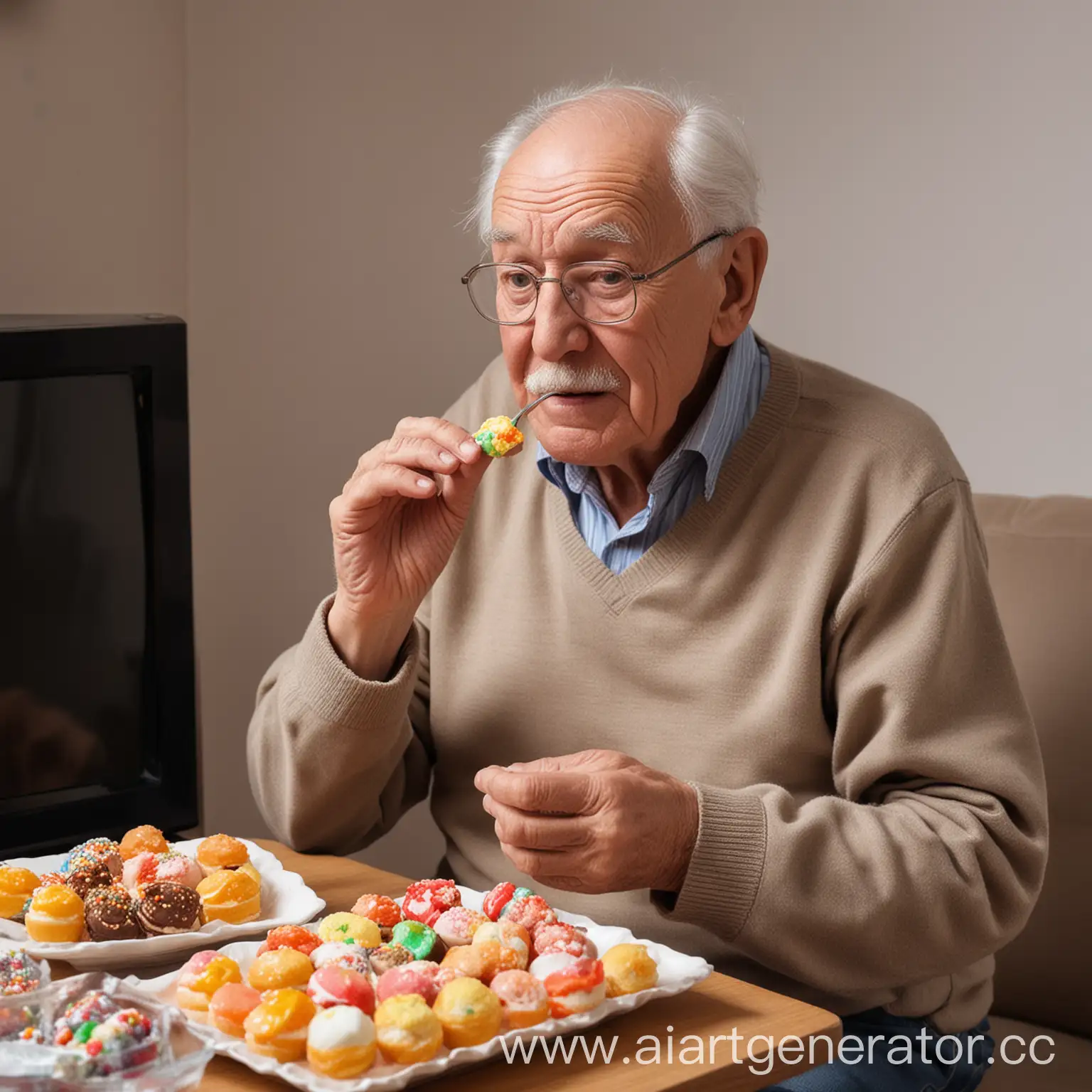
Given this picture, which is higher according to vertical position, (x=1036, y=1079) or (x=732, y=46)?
(x=732, y=46)

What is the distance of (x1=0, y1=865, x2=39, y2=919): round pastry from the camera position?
118cm

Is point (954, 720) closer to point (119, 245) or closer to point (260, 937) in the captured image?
point (260, 937)

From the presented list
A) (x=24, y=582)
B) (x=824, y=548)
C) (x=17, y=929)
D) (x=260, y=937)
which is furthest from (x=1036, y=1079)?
(x=24, y=582)

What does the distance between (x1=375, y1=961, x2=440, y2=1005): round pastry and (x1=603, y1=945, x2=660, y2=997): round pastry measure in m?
0.13

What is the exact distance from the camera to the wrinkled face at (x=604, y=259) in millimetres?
1429

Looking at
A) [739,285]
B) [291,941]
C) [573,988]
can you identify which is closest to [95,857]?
[291,941]

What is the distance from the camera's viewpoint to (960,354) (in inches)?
81.7

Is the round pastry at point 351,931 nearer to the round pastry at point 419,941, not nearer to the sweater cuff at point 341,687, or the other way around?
the round pastry at point 419,941

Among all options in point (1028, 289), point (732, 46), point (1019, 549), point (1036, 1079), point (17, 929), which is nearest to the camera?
point (17, 929)

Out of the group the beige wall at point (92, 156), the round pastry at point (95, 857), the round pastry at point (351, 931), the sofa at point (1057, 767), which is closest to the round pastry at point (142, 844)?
the round pastry at point (95, 857)

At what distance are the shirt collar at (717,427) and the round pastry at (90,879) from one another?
0.60 m

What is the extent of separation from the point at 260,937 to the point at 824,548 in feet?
2.15

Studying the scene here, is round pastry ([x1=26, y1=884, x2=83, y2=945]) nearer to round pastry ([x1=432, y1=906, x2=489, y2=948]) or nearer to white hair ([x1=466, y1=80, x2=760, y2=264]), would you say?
round pastry ([x1=432, y1=906, x2=489, y2=948])

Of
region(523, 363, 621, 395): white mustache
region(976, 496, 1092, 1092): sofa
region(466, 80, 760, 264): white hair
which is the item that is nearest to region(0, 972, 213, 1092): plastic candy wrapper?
region(523, 363, 621, 395): white mustache
